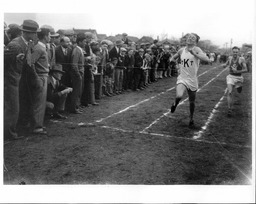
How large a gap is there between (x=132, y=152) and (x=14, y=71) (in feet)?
7.04

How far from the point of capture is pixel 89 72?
7289mm

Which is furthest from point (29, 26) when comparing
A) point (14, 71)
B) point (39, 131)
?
point (39, 131)

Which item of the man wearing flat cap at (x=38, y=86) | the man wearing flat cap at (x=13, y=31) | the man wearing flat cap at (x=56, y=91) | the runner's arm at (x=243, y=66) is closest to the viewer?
the man wearing flat cap at (x=13, y=31)

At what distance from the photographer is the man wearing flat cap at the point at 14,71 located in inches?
181

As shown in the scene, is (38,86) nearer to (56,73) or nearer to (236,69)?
(56,73)

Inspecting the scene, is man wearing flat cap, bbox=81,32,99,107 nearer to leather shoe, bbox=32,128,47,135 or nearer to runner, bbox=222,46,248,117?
leather shoe, bbox=32,128,47,135

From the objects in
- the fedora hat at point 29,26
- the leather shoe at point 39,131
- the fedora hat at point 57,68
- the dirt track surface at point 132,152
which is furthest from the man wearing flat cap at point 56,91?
the fedora hat at point 29,26

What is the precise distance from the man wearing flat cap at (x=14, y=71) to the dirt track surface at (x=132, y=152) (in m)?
0.32

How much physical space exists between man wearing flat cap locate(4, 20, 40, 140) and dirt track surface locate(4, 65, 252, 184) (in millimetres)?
323

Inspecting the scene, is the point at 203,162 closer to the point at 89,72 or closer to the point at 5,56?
the point at 5,56

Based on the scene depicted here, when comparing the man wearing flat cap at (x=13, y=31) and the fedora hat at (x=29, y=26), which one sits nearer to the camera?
the fedora hat at (x=29, y=26)

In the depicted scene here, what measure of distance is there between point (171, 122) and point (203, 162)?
6.34 feet

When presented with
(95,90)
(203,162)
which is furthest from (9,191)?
(95,90)

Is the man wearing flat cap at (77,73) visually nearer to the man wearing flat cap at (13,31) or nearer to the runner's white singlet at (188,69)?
the man wearing flat cap at (13,31)
